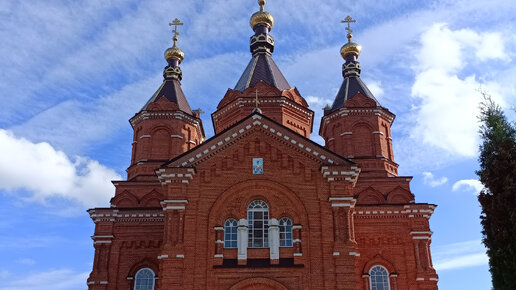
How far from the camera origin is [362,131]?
25141 millimetres

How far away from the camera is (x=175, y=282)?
16.7m

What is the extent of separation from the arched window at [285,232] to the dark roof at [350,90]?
9837mm

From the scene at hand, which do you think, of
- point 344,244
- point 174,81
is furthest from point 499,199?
point 174,81

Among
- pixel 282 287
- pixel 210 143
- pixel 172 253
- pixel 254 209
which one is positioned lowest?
pixel 282 287

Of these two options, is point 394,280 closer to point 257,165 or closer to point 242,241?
point 242,241

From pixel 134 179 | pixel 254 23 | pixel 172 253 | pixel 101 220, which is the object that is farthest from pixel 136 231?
pixel 254 23

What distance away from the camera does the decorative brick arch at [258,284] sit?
16.7 metres

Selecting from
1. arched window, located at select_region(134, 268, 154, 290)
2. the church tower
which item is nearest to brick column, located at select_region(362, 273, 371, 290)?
the church tower

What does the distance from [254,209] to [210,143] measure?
299 cm

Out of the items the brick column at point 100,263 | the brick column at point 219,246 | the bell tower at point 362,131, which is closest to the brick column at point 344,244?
the brick column at point 219,246

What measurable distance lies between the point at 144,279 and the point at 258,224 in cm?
655

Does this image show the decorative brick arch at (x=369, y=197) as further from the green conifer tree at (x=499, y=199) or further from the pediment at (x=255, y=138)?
the green conifer tree at (x=499, y=199)

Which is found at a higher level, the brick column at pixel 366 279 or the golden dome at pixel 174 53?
the golden dome at pixel 174 53

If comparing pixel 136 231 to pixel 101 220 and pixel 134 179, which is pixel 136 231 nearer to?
pixel 101 220
